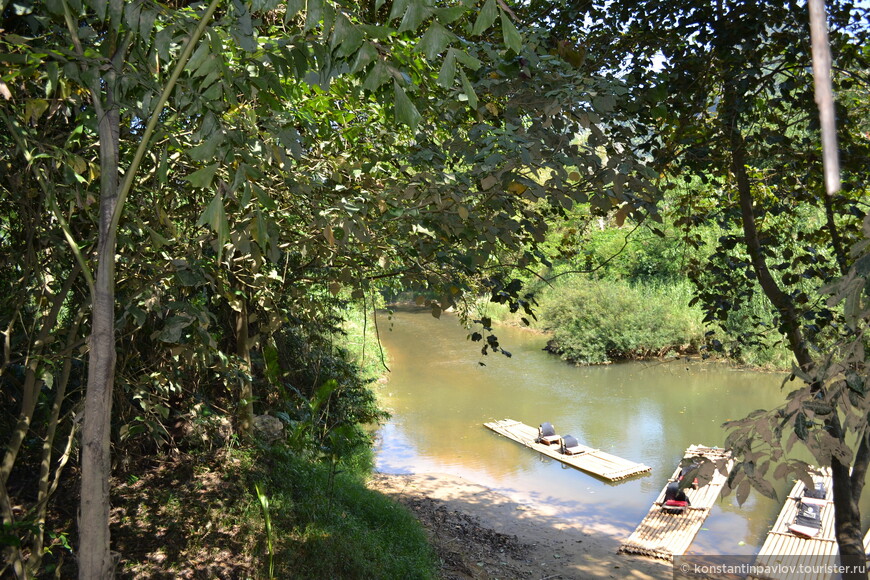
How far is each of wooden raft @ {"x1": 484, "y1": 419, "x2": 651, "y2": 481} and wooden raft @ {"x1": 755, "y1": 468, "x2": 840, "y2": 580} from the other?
8.53 feet

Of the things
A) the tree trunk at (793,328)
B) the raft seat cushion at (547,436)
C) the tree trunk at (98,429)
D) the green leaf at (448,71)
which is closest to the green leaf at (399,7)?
the green leaf at (448,71)

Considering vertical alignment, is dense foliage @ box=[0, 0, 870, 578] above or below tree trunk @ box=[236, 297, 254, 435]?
above

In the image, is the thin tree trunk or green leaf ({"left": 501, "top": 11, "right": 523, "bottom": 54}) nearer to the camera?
green leaf ({"left": 501, "top": 11, "right": 523, "bottom": 54})

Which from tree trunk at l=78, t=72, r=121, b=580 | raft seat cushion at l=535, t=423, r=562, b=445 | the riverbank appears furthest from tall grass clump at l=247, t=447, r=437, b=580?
raft seat cushion at l=535, t=423, r=562, b=445

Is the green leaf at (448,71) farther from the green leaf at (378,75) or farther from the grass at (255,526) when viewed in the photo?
the grass at (255,526)

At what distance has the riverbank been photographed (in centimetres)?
665

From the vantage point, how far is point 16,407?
392cm

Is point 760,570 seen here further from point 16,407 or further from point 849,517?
point 16,407

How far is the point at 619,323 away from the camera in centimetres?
1862

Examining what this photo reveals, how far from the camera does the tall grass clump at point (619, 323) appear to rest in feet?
59.8

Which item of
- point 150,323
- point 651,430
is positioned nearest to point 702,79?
point 150,323

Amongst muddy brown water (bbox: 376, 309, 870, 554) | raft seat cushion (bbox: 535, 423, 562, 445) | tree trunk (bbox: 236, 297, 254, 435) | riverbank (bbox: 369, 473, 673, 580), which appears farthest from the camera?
raft seat cushion (bbox: 535, 423, 562, 445)

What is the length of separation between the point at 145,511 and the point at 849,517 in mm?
4101

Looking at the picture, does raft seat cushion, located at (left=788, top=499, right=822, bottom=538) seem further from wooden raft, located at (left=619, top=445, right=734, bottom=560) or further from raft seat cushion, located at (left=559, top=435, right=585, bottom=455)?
raft seat cushion, located at (left=559, top=435, right=585, bottom=455)
